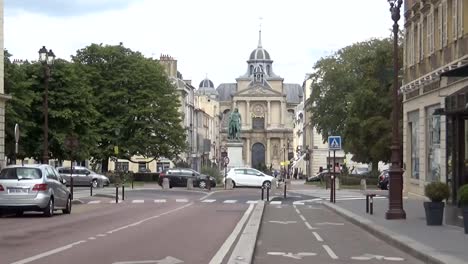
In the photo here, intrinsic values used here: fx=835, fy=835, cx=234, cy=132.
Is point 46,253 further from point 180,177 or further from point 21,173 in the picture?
point 180,177

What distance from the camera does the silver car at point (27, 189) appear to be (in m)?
26.7

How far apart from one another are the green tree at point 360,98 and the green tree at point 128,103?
16.5 m

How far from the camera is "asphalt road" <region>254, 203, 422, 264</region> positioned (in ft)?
51.2

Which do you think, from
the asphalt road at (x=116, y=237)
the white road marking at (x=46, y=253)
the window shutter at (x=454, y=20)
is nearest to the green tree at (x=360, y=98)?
the window shutter at (x=454, y=20)

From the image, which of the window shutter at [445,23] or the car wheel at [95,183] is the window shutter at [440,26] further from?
the car wheel at [95,183]

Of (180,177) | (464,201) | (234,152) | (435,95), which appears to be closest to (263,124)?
(234,152)

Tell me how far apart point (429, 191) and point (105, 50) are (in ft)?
205

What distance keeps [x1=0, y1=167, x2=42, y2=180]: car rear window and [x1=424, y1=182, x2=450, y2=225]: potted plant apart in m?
12.4

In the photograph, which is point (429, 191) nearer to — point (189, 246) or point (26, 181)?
point (189, 246)

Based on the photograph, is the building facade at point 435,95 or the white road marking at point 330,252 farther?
the building facade at point 435,95

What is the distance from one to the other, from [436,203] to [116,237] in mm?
8855

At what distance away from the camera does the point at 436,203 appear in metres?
22.7

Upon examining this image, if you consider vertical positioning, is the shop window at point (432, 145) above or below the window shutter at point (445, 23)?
below

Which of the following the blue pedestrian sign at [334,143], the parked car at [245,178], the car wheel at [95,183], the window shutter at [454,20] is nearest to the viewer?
the window shutter at [454,20]
